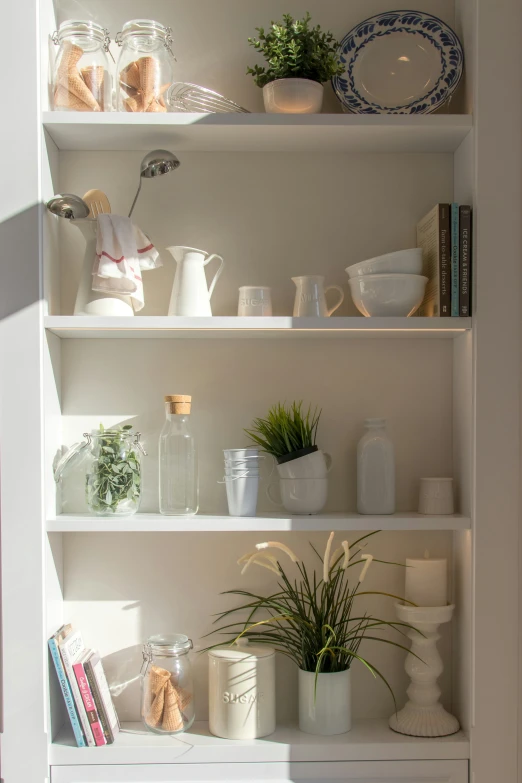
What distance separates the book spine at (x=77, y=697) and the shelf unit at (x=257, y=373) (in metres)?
0.04

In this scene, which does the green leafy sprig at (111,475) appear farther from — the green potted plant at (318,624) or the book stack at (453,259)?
the book stack at (453,259)

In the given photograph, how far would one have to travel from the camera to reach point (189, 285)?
162cm

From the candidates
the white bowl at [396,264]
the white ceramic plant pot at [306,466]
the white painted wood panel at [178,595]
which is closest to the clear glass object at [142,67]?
the white bowl at [396,264]

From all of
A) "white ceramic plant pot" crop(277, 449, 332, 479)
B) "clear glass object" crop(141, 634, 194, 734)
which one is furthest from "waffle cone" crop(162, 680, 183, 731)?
"white ceramic plant pot" crop(277, 449, 332, 479)

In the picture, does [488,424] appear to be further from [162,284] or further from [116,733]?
[116,733]

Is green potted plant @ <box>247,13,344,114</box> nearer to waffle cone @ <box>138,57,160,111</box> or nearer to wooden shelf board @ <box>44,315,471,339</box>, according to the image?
waffle cone @ <box>138,57,160,111</box>

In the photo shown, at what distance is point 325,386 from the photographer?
5.78 ft

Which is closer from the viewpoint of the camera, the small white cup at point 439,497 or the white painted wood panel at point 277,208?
the small white cup at point 439,497

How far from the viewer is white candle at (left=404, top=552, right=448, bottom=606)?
1.68m

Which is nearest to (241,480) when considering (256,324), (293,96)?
(256,324)

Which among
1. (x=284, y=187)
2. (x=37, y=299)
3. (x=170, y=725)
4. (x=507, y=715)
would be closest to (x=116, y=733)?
(x=170, y=725)

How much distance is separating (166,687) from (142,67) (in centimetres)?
126

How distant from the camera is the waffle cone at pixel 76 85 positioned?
1.59 meters

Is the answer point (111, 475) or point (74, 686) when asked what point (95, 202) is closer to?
point (111, 475)
